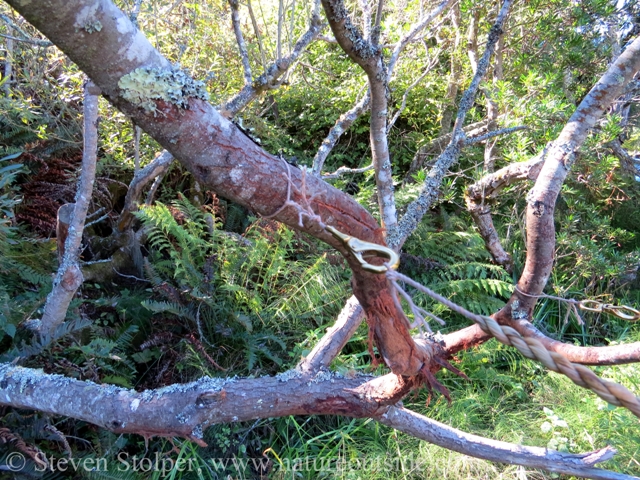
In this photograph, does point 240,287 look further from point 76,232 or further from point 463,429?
point 463,429

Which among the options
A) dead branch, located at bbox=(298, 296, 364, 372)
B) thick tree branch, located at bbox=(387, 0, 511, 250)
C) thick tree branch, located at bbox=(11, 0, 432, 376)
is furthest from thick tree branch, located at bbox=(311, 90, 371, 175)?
thick tree branch, located at bbox=(11, 0, 432, 376)

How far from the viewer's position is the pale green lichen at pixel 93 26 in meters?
0.77

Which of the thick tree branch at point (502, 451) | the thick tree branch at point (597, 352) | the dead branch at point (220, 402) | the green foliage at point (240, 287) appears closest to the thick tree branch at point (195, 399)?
the dead branch at point (220, 402)

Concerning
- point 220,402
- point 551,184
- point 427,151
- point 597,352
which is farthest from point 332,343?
point 427,151

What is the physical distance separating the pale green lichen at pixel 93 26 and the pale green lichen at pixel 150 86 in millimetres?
89

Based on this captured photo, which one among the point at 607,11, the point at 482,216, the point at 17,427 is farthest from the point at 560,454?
the point at 607,11

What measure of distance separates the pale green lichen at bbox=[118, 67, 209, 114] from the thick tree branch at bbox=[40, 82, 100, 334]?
4.00 feet

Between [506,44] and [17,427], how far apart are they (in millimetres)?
4699

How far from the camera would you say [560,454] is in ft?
5.86

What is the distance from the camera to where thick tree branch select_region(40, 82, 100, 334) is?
194 centimetres

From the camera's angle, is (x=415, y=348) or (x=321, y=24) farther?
(x=321, y=24)

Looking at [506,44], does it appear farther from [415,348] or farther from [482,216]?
[415,348]

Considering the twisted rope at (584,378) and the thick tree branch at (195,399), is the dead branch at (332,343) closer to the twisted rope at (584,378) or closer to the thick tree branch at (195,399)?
the thick tree branch at (195,399)

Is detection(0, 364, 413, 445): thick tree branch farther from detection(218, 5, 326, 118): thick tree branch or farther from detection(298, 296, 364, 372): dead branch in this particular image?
detection(218, 5, 326, 118): thick tree branch
